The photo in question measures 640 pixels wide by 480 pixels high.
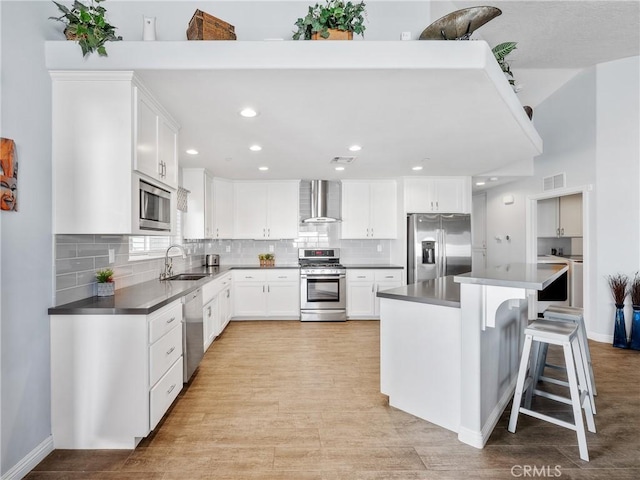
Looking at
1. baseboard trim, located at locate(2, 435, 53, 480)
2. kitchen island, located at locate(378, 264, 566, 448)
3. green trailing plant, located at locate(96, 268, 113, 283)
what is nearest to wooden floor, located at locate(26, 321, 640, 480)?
baseboard trim, located at locate(2, 435, 53, 480)

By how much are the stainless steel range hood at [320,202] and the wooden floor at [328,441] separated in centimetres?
287

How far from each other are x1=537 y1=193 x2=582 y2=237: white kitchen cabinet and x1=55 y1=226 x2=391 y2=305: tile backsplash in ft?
8.67

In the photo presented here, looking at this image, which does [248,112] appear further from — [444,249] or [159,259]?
[444,249]

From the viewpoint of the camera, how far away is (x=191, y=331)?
112 inches

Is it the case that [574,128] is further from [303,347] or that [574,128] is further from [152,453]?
[152,453]

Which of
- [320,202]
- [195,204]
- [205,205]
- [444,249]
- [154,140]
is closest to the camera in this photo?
[154,140]

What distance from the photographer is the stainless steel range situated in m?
5.11

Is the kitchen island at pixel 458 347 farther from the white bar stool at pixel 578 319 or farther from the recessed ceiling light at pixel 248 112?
the recessed ceiling light at pixel 248 112

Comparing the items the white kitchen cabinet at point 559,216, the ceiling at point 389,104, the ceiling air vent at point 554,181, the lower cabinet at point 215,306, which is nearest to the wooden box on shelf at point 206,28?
the ceiling at point 389,104

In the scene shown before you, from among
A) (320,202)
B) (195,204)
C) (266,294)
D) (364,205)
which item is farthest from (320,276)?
(195,204)

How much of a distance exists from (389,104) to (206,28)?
1.31 metres

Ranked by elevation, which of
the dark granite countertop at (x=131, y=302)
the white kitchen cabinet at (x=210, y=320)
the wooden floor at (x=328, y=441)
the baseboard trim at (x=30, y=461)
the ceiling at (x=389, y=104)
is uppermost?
the ceiling at (x=389, y=104)

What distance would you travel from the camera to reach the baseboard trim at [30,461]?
1.73 metres

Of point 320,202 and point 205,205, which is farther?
point 320,202
